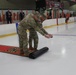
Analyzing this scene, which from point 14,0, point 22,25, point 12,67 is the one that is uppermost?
point 14,0

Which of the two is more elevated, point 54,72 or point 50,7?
point 50,7

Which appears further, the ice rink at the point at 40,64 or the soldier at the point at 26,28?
the soldier at the point at 26,28

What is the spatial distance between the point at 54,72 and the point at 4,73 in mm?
978

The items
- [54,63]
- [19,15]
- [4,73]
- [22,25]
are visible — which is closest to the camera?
[4,73]

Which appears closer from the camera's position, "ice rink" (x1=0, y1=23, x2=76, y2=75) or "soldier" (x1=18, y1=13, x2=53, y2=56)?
"ice rink" (x1=0, y1=23, x2=76, y2=75)

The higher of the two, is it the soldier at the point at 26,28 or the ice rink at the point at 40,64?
the soldier at the point at 26,28

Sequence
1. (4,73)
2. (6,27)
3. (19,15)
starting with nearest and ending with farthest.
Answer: (4,73) < (6,27) < (19,15)

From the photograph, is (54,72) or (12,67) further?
(12,67)

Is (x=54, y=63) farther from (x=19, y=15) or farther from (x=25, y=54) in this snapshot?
(x=19, y=15)

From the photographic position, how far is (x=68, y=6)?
26703 mm

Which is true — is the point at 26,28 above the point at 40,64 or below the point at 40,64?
above

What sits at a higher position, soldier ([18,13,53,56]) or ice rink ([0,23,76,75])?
soldier ([18,13,53,56])

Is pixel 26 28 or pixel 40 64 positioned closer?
pixel 40 64

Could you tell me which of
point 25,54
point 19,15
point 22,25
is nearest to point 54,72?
point 25,54
